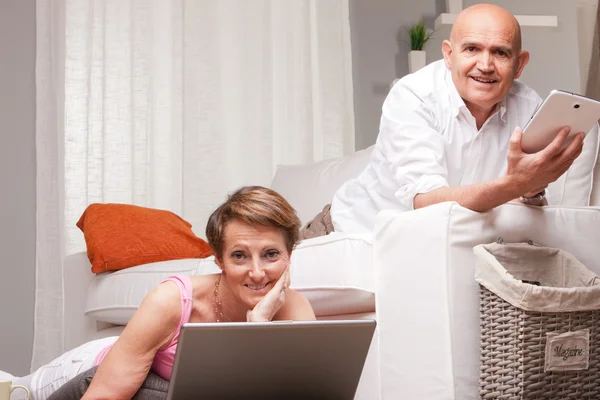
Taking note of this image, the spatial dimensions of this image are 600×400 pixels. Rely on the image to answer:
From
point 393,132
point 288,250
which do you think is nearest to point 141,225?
point 393,132

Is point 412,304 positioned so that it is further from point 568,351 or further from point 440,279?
point 568,351

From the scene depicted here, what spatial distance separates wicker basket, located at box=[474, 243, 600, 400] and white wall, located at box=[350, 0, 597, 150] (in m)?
2.84

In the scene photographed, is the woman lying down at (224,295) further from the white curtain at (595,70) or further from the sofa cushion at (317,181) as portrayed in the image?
the white curtain at (595,70)

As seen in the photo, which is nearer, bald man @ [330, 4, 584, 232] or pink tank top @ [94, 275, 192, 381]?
pink tank top @ [94, 275, 192, 381]

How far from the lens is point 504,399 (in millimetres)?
1738

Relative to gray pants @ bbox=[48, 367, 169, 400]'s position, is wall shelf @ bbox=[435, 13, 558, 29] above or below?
above

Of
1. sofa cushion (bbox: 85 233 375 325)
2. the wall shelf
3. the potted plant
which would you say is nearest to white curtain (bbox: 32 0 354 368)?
the potted plant

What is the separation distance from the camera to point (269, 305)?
5.19 feet

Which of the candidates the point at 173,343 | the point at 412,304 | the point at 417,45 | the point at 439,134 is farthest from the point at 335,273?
the point at 417,45

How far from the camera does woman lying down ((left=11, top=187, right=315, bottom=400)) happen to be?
1521 millimetres

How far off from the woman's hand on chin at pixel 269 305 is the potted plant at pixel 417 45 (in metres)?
2.94

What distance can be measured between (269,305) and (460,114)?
2.95 feet

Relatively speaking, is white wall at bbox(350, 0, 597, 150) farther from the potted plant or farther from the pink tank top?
the pink tank top

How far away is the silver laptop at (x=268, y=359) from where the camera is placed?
1241 mm
